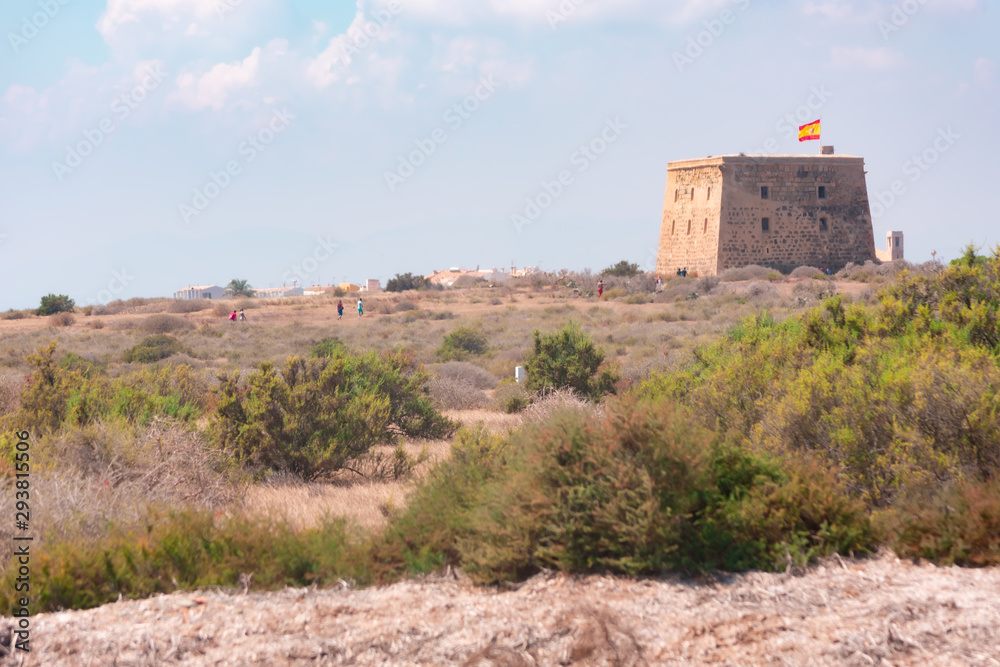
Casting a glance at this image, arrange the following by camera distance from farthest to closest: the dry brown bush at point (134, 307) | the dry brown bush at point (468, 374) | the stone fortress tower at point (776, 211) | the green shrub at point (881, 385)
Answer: the dry brown bush at point (134, 307)
the stone fortress tower at point (776, 211)
the dry brown bush at point (468, 374)
the green shrub at point (881, 385)

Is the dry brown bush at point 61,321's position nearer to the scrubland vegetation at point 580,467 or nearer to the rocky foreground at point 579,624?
the scrubland vegetation at point 580,467

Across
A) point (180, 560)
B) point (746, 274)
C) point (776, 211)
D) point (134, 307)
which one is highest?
point (776, 211)

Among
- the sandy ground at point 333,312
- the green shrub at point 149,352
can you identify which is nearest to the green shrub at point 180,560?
the green shrub at point 149,352

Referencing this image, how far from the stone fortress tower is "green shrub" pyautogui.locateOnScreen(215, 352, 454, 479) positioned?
118 ft

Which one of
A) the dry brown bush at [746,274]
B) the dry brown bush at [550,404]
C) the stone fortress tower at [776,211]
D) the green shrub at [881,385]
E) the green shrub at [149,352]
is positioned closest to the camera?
the green shrub at [881,385]

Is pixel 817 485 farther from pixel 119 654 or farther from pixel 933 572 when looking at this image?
pixel 119 654

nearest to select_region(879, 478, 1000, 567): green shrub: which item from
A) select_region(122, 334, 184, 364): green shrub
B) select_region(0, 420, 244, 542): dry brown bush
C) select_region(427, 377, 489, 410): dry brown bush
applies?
select_region(0, 420, 244, 542): dry brown bush

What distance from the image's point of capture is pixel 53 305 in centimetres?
4169

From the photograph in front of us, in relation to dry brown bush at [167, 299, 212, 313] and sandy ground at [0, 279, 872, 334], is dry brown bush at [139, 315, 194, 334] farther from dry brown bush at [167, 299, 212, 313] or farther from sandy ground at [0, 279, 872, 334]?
dry brown bush at [167, 299, 212, 313]

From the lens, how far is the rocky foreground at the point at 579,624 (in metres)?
3.87

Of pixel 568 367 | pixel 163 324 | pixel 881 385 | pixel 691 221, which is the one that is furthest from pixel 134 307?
pixel 881 385

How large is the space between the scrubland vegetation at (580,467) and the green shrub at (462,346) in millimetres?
10393

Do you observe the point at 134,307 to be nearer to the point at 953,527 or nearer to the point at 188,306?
the point at 188,306

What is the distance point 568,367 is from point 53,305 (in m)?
38.7
